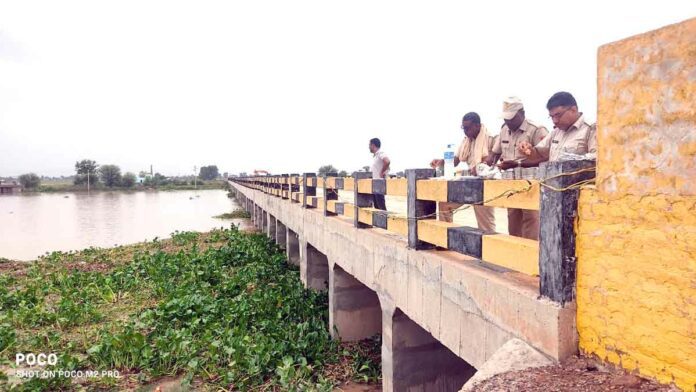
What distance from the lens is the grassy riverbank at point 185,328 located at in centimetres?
547

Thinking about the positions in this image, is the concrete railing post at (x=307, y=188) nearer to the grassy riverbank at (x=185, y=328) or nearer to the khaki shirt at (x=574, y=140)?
the grassy riverbank at (x=185, y=328)

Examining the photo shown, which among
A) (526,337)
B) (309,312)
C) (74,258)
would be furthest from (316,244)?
(74,258)

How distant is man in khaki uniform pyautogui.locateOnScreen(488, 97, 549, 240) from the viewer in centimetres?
412

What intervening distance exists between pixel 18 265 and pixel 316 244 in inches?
459

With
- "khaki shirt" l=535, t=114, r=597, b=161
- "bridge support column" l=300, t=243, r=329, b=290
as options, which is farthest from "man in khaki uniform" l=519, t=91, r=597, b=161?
"bridge support column" l=300, t=243, r=329, b=290

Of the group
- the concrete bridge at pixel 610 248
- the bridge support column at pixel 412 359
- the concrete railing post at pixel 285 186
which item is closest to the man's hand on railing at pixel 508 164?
the concrete bridge at pixel 610 248

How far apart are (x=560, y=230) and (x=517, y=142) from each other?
2666mm

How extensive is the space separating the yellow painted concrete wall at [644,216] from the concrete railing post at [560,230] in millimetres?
40

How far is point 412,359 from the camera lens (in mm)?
4312

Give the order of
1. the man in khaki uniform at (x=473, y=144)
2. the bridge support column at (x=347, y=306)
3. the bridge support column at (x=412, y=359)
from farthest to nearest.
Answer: the bridge support column at (x=347, y=306)
the man in khaki uniform at (x=473, y=144)
the bridge support column at (x=412, y=359)

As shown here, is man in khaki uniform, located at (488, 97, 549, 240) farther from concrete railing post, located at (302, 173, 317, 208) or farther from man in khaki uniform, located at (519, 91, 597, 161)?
concrete railing post, located at (302, 173, 317, 208)

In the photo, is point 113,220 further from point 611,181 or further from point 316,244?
point 611,181

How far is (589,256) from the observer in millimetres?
1992

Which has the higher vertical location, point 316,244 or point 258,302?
point 316,244
